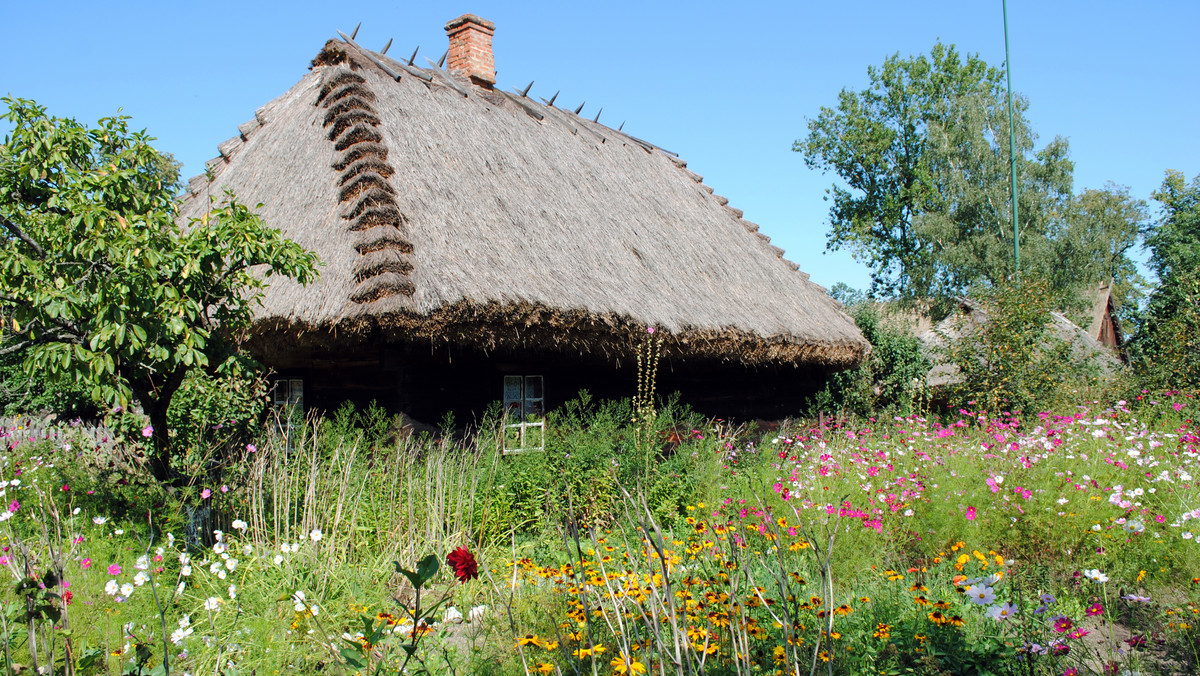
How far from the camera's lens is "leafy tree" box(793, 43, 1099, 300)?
65.3ft

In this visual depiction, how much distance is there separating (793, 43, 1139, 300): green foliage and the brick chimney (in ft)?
42.7

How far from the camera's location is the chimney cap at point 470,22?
985cm

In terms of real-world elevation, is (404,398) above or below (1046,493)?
above

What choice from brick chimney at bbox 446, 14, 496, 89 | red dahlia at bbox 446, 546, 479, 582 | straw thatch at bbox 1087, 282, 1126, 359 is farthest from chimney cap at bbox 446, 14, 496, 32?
straw thatch at bbox 1087, 282, 1126, 359

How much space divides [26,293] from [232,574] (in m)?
1.63

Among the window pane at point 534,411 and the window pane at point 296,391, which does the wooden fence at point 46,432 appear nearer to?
the window pane at point 296,391

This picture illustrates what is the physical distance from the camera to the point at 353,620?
3.40m

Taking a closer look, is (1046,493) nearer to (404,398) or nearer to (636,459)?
(636,459)

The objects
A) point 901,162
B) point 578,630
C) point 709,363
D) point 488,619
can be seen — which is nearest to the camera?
point 578,630

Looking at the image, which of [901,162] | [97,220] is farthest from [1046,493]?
[901,162]

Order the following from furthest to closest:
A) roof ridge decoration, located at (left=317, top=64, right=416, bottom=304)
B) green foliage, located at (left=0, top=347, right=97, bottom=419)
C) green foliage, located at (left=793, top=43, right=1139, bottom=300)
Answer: green foliage, located at (left=793, top=43, right=1139, bottom=300) → green foliage, located at (left=0, top=347, right=97, bottom=419) → roof ridge decoration, located at (left=317, top=64, right=416, bottom=304)

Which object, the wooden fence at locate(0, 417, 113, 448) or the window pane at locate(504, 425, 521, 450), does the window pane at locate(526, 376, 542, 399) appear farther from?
the wooden fence at locate(0, 417, 113, 448)

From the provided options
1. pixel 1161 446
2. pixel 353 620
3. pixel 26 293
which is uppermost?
pixel 26 293

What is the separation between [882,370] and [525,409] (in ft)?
26.6
